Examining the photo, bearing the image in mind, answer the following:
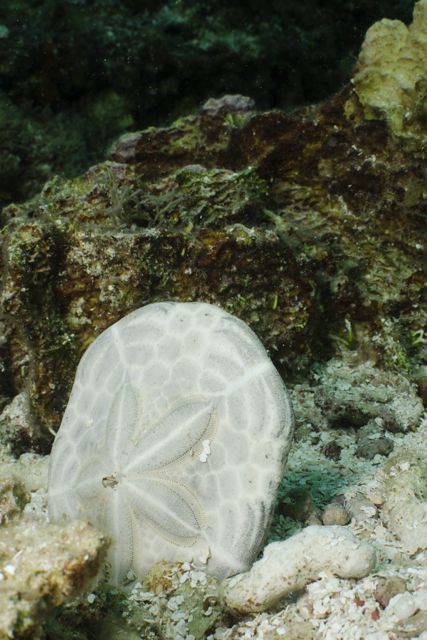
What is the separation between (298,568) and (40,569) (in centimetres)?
121

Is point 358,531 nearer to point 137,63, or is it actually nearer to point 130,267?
point 130,267

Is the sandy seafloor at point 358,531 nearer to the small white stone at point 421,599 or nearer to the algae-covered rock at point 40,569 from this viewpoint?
the small white stone at point 421,599

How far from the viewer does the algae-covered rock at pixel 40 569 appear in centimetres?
192

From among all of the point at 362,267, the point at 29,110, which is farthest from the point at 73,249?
the point at 29,110

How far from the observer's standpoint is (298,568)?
264cm

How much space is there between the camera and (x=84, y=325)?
391 centimetres

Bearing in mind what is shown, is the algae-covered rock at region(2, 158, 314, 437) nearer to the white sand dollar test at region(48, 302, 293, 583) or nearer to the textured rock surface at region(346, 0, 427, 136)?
the white sand dollar test at region(48, 302, 293, 583)

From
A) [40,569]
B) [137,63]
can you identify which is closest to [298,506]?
[40,569]

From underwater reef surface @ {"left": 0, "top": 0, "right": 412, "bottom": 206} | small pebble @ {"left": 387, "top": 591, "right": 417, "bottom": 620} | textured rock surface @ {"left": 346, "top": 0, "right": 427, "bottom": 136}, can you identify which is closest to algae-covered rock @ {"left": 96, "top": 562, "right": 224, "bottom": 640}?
small pebble @ {"left": 387, "top": 591, "right": 417, "bottom": 620}

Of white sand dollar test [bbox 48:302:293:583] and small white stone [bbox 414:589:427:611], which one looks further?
white sand dollar test [bbox 48:302:293:583]

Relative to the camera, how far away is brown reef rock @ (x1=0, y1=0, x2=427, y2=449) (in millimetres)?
3814

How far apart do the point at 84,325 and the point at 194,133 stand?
7.37 feet

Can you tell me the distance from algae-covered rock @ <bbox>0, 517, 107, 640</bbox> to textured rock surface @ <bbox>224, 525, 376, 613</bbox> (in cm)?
85

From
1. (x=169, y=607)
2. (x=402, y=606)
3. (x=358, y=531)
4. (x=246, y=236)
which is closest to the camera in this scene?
(x=402, y=606)
